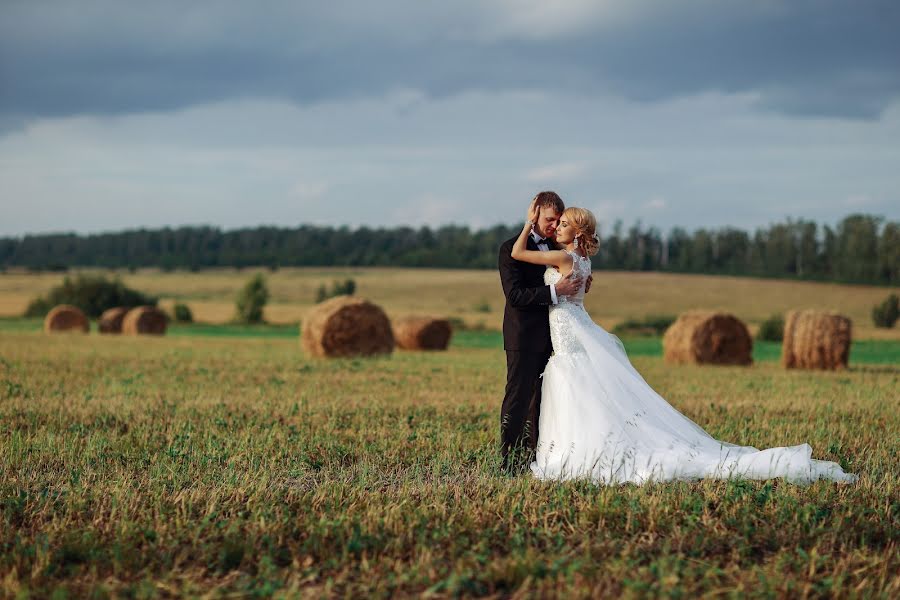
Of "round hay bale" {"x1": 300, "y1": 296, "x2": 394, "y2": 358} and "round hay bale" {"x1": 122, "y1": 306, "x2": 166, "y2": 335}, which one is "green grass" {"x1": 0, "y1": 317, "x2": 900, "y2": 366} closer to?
"round hay bale" {"x1": 122, "y1": 306, "x2": 166, "y2": 335}

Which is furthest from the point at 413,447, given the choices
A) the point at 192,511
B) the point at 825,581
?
the point at 825,581

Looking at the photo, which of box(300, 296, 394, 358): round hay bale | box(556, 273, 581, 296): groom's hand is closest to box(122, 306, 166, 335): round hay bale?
box(300, 296, 394, 358): round hay bale

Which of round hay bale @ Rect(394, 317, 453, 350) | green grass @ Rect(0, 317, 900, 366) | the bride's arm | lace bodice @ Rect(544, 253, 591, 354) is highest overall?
the bride's arm

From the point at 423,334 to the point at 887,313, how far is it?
3264cm

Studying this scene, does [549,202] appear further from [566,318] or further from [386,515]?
[386,515]

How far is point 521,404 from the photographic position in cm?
838

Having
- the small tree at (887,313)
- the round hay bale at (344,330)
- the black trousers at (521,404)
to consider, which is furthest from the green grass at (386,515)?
the small tree at (887,313)

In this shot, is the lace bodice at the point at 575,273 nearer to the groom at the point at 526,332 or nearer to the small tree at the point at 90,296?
the groom at the point at 526,332

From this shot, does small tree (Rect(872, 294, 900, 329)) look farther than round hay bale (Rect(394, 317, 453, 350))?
Yes

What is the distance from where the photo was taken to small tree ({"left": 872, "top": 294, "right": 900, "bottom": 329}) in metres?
51.6

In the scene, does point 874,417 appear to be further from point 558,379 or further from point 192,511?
point 192,511

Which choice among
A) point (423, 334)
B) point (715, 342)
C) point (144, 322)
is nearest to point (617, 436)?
point (715, 342)

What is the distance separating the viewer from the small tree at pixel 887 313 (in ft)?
169

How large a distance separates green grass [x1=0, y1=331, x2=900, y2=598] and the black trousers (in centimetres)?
25
